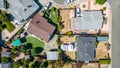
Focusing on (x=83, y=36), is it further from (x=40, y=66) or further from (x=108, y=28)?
(x=40, y=66)

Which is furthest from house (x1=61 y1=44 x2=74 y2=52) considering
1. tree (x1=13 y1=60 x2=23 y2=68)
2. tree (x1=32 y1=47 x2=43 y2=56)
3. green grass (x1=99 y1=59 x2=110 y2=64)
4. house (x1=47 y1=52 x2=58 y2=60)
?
tree (x1=13 y1=60 x2=23 y2=68)

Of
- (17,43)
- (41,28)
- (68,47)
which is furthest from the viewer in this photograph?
(68,47)

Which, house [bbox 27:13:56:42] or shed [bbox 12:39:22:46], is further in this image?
shed [bbox 12:39:22:46]

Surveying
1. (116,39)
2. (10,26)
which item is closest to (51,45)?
(10,26)

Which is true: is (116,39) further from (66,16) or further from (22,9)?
(22,9)

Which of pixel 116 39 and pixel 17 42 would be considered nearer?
pixel 17 42

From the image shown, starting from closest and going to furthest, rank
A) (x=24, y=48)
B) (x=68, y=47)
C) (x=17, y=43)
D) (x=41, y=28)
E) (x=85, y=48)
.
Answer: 1. (x=41, y=28)
2. (x=85, y=48)
3. (x=24, y=48)
4. (x=17, y=43)
5. (x=68, y=47)

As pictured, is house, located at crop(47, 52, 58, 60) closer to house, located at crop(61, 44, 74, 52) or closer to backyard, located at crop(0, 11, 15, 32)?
house, located at crop(61, 44, 74, 52)
